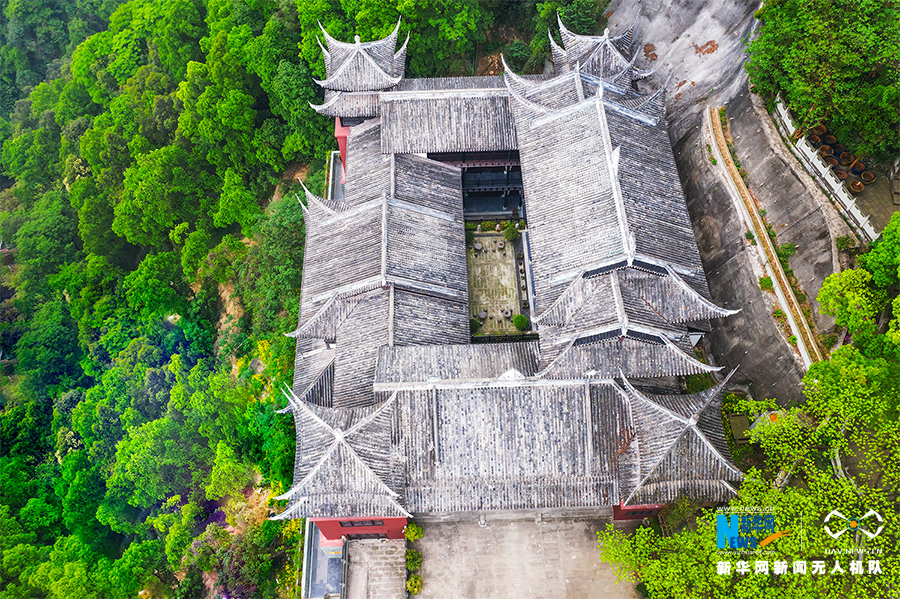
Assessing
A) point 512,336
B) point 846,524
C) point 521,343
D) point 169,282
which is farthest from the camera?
point 169,282

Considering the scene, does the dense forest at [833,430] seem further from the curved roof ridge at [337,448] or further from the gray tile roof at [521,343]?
the curved roof ridge at [337,448]

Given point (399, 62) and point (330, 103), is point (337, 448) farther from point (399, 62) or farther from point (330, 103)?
point (399, 62)

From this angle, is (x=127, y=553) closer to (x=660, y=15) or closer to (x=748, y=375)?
(x=748, y=375)

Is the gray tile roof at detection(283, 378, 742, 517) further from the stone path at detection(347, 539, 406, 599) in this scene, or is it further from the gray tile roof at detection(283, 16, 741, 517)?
the stone path at detection(347, 539, 406, 599)

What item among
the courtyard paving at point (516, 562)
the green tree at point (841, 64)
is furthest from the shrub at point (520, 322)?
the green tree at point (841, 64)

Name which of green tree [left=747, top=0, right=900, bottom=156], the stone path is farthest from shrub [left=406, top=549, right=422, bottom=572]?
green tree [left=747, top=0, right=900, bottom=156]

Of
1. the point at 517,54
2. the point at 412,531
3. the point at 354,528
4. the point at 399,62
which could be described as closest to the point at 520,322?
the point at 412,531

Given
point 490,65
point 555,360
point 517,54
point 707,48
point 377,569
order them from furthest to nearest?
1. point 490,65
2. point 517,54
3. point 707,48
4. point 377,569
5. point 555,360
